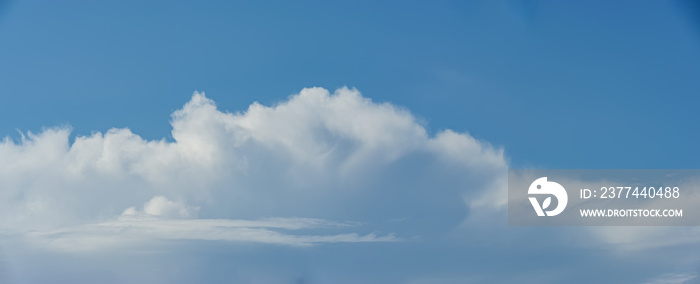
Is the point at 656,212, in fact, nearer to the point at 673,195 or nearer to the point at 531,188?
the point at 673,195

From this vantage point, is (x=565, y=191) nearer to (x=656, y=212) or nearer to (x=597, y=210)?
(x=597, y=210)

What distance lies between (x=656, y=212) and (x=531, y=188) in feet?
14.2

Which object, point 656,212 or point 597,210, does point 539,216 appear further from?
point 656,212

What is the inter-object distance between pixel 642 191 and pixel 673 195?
1.10 metres

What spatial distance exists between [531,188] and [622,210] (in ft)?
10.4

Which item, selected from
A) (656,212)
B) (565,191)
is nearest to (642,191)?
(656,212)

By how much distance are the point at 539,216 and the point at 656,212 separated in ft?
13.1

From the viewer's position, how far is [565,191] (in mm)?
26469

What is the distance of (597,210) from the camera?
26.1 m

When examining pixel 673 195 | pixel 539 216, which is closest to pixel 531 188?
pixel 539 216

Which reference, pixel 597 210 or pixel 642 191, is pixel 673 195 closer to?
pixel 642 191

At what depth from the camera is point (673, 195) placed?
26.1 meters

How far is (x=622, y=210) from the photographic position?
26.1 m

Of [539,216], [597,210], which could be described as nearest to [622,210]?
[597,210]
